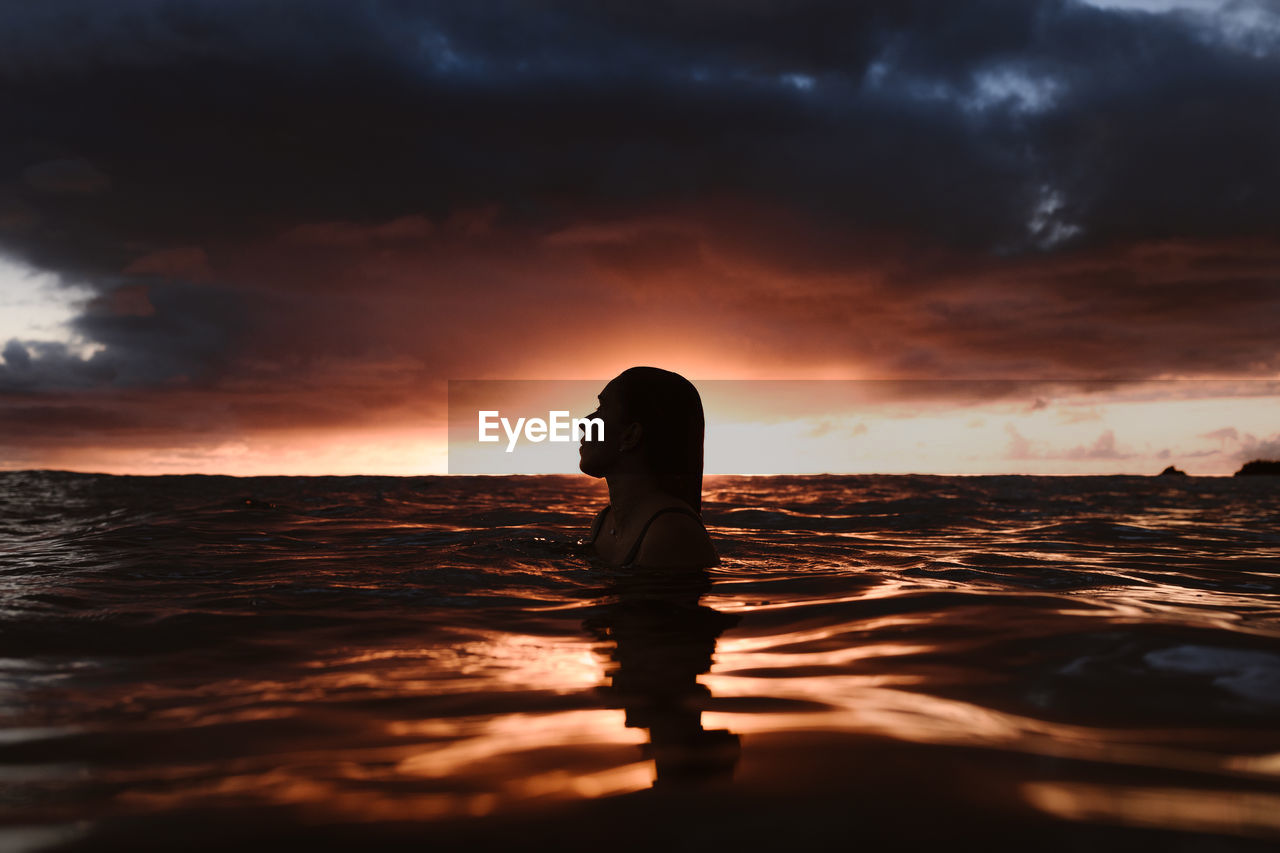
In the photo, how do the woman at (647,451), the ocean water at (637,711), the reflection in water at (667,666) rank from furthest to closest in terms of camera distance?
the woman at (647,451)
the reflection in water at (667,666)
the ocean water at (637,711)

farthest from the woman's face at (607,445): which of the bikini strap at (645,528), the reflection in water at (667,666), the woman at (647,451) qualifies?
the reflection in water at (667,666)

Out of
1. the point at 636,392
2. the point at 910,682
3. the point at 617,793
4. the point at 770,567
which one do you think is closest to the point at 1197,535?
the point at 770,567

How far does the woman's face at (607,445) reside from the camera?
5.41 meters

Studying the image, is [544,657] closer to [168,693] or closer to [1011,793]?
[168,693]

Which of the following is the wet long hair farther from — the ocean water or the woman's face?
the ocean water

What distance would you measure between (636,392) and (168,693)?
3.51 metres

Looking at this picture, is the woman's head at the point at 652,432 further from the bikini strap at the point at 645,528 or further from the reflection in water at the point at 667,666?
the reflection in water at the point at 667,666

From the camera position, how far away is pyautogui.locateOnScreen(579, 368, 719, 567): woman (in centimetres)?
532

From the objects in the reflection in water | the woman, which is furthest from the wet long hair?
the reflection in water

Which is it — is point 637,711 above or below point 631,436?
below

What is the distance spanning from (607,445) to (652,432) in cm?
34

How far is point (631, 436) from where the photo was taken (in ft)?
17.6

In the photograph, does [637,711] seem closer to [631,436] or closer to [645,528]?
[645,528]

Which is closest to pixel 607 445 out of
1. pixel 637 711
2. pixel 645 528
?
pixel 645 528
